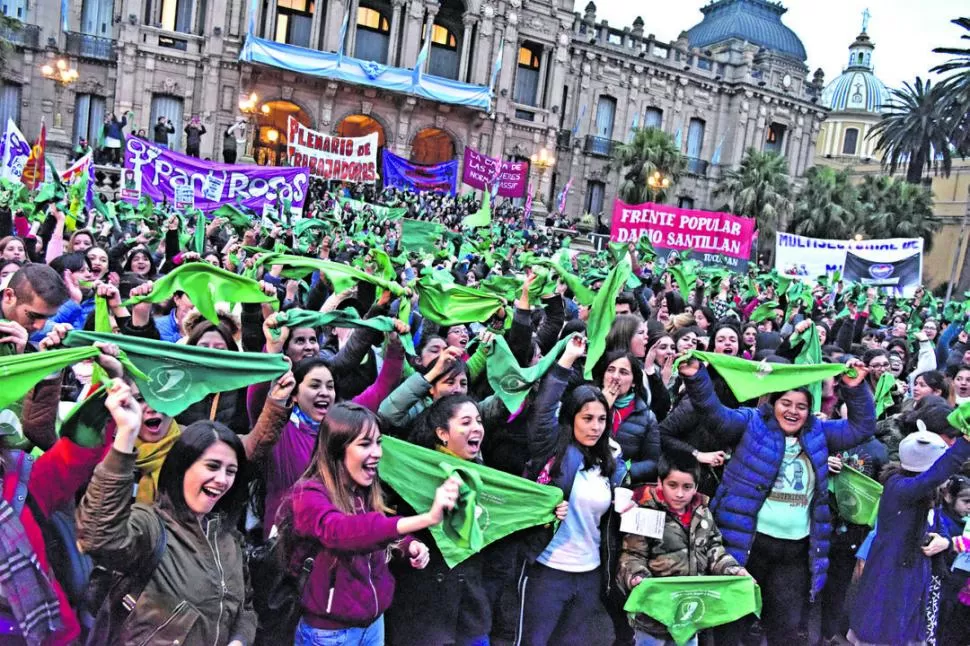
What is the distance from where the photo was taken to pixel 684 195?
40719 mm

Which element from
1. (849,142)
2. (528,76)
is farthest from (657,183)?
(849,142)

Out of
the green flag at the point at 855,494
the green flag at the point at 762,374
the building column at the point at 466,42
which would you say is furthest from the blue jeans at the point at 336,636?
the building column at the point at 466,42

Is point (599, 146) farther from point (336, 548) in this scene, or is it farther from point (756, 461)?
point (336, 548)

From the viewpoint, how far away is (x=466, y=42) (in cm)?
3244

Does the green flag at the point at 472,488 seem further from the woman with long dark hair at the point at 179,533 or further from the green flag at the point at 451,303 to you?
the green flag at the point at 451,303

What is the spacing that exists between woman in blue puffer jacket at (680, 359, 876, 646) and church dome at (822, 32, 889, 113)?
78.5 m

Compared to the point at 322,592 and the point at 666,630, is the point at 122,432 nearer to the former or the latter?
the point at 322,592

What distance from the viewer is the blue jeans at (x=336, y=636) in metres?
3.24

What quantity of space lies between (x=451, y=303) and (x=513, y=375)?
50.3 inches

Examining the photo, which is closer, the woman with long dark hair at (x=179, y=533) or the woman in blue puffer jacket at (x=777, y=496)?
the woman with long dark hair at (x=179, y=533)

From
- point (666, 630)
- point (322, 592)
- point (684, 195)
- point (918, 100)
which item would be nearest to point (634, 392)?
point (666, 630)

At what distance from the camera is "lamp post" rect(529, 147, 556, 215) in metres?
33.0

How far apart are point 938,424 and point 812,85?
44.6 metres

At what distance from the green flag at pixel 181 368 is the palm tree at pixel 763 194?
35506 mm
